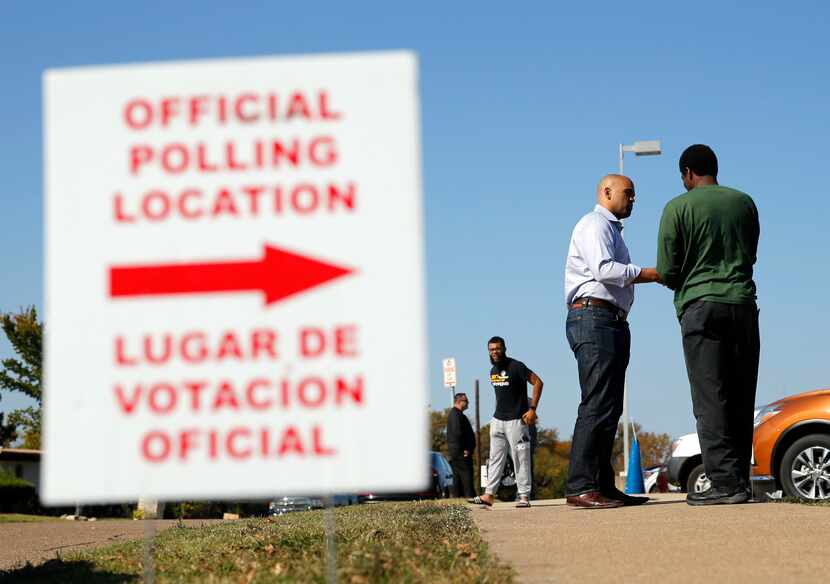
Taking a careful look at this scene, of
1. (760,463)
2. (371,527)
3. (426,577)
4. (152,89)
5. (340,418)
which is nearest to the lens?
(340,418)

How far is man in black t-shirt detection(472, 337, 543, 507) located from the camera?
11.2 meters

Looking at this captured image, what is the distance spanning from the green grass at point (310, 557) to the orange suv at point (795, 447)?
293 centimetres

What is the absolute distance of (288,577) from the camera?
16.4 feet

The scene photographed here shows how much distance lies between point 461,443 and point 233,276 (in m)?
17.2

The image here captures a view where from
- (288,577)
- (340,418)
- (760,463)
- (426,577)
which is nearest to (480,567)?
(426,577)

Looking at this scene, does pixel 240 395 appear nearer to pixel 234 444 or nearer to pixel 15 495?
pixel 234 444

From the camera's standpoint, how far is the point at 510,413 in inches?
455

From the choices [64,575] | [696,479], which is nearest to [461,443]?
[696,479]

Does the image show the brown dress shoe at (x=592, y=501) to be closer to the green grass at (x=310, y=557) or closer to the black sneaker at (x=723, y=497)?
the black sneaker at (x=723, y=497)

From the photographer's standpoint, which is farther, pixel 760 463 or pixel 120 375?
pixel 760 463

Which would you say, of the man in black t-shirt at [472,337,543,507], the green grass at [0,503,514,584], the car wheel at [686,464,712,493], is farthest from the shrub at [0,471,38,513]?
the green grass at [0,503,514,584]

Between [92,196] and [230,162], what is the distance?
429 mm

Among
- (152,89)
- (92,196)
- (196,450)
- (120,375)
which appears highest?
(152,89)

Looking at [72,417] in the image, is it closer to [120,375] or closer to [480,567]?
[120,375]
